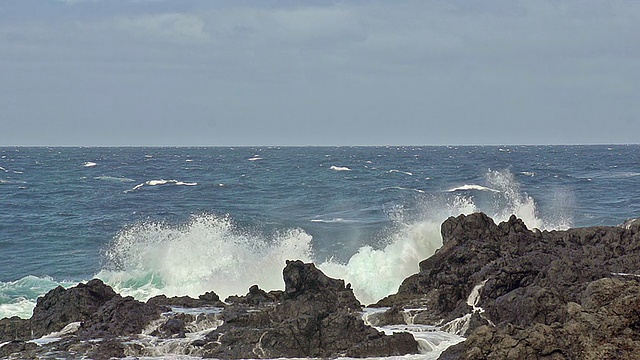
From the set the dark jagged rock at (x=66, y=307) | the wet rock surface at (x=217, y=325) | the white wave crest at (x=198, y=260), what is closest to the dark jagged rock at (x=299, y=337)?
the wet rock surface at (x=217, y=325)

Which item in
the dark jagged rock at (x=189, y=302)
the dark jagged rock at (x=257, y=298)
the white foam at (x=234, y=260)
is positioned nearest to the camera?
the dark jagged rock at (x=257, y=298)

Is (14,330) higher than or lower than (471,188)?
lower

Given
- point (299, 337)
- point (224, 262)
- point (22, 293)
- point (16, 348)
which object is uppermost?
point (299, 337)

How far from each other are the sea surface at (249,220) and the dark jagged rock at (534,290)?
4.81 m

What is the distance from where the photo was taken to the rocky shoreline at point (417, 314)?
11195mm

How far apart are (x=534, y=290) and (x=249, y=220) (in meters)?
26.0

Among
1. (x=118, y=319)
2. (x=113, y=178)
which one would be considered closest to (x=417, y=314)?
(x=118, y=319)

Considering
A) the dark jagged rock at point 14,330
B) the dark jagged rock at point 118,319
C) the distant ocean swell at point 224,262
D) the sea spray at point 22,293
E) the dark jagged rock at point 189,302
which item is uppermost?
the dark jagged rock at point 118,319

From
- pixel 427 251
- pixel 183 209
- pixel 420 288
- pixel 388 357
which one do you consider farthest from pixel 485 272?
pixel 183 209

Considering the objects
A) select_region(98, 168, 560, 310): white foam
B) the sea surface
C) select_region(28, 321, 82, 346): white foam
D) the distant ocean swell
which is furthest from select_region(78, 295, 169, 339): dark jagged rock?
select_region(98, 168, 560, 310): white foam

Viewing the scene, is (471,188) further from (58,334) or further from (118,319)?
(58,334)

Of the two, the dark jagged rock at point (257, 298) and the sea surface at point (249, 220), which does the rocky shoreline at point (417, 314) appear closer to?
the dark jagged rock at point (257, 298)

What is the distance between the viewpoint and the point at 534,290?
1512 cm

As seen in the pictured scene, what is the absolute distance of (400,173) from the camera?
2884 inches
